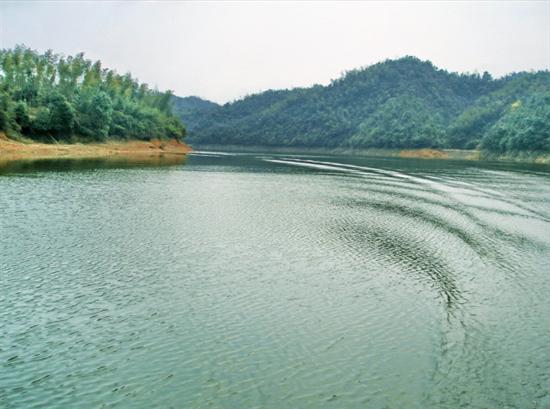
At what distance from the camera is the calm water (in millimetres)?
12398

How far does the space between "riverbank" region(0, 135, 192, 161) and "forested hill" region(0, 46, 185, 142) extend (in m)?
2.93

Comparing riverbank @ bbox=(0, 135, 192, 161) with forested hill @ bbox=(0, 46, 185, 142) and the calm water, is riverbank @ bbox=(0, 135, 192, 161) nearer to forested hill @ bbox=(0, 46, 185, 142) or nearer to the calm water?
forested hill @ bbox=(0, 46, 185, 142)

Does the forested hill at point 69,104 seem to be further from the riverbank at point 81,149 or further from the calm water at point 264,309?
the calm water at point 264,309

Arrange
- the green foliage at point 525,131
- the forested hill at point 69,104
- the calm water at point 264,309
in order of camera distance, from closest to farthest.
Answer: the calm water at point 264,309, the forested hill at point 69,104, the green foliage at point 525,131

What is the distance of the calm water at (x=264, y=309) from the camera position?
488 inches

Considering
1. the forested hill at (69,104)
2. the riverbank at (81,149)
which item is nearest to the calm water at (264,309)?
the riverbank at (81,149)

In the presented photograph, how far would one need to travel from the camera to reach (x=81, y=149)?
94.6 metres

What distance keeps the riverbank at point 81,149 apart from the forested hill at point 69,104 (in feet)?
9.61

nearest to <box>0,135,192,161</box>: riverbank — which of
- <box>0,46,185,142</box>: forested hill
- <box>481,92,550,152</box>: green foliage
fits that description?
<box>0,46,185,142</box>: forested hill

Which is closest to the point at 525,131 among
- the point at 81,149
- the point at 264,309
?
the point at 81,149

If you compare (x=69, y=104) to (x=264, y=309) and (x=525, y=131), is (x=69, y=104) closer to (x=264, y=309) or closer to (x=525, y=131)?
(x=264, y=309)

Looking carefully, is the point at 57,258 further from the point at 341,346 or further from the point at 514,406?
the point at 514,406

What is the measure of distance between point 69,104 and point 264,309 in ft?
296

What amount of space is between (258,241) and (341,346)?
14.1 m
